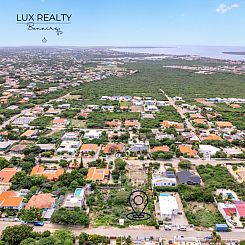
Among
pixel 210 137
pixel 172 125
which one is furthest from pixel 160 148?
pixel 172 125

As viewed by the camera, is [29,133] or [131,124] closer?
[29,133]

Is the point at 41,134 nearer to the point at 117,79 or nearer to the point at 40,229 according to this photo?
the point at 40,229

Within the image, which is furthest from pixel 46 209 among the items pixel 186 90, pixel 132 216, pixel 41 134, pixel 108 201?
pixel 186 90

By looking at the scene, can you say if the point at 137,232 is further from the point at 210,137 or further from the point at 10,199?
the point at 210,137

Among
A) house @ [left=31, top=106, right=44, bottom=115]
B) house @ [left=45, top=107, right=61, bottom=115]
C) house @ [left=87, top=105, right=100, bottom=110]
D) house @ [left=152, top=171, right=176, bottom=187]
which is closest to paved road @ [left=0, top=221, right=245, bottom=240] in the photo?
house @ [left=152, top=171, right=176, bottom=187]

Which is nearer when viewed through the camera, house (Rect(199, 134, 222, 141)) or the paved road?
the paved road

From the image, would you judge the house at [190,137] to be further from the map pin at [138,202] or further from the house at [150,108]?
the map pin at [138,202]

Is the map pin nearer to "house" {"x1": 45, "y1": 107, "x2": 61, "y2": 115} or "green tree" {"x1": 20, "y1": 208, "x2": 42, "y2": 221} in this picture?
"green tree" {"x1": 20, "y1": 208, "x2": 42, "y2": 221}
